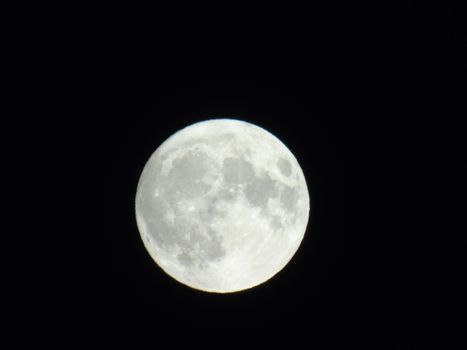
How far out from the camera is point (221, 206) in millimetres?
4672

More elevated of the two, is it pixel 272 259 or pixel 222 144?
pixel 222 144

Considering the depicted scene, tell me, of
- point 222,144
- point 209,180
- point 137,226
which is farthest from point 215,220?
point 137,226

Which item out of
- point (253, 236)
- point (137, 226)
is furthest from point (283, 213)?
point (137, 226)

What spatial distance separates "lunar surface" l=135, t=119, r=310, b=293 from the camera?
185 inches

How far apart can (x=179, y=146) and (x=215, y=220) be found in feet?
2.37

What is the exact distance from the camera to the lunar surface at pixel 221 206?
4.70 meters

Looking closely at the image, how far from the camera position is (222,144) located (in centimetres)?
493

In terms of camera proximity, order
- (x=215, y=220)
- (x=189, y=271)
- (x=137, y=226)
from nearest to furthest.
Result: (x=215, y=220) → (x=189, y=271) → (x=137, y=226)

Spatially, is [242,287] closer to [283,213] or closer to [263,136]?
[283,213]

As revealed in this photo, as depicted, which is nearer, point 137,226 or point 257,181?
point 257,181

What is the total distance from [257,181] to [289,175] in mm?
386

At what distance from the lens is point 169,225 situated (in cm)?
482

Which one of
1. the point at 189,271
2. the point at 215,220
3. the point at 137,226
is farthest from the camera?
the point at 137,226

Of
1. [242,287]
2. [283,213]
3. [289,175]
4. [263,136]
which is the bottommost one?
[242,287]
